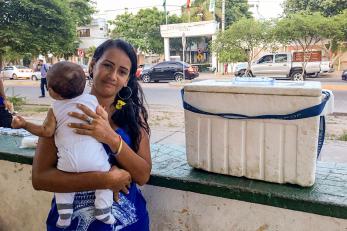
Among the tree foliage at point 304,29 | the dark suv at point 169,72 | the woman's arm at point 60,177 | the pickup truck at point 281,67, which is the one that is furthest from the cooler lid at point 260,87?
the tree foliage at point 304,29

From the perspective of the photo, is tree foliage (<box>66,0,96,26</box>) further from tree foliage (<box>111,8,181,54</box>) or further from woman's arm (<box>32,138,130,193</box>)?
woman's arm (<box>32,138,130,193</box>)

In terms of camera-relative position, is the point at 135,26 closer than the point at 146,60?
Yes

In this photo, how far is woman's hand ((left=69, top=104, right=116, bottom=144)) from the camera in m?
1.30

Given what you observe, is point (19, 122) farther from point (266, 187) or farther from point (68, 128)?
point (266, 187)

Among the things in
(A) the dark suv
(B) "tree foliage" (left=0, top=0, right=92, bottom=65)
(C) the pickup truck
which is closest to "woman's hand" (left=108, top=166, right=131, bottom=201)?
(B) "tree foliage" (left=0, top=0, right=92, bottom=65)

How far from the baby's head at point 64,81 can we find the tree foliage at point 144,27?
94.6 ft

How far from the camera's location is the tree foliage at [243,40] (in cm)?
1945

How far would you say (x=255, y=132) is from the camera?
146 cm

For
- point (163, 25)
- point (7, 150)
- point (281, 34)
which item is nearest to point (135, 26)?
point (163, 25)

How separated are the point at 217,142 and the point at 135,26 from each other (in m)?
29.8

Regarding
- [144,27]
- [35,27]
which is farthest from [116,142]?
[144,27]

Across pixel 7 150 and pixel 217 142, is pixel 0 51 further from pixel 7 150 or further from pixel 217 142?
pixel 217 142

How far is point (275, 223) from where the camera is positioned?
4.95ft

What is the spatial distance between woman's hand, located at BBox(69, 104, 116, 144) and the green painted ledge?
0.48 meters
